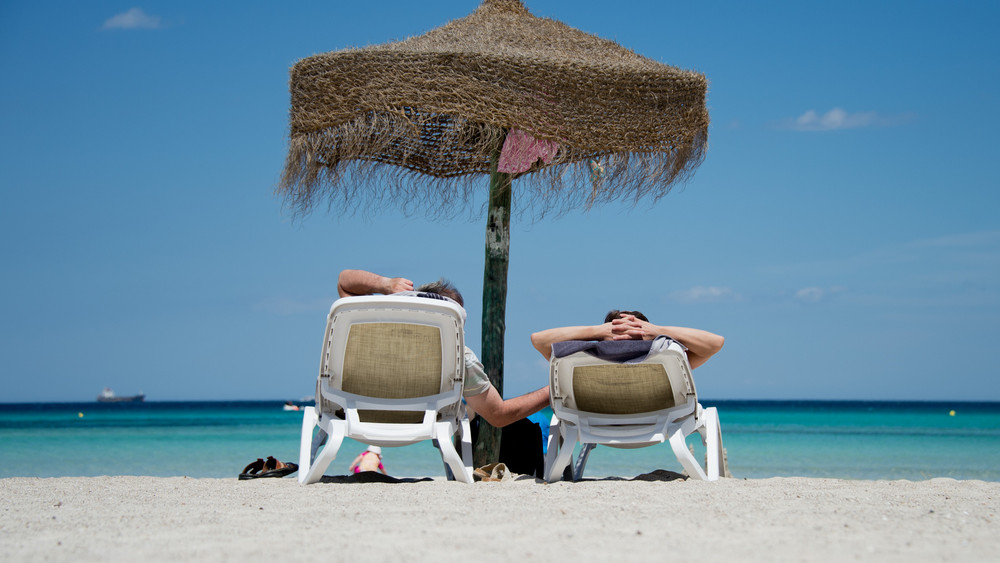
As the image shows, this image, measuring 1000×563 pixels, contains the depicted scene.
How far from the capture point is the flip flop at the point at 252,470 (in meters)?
4.30

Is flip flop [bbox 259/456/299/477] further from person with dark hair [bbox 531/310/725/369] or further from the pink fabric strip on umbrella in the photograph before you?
the pink fabric strip on umbrella

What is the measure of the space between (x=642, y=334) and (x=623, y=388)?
271 millimetres

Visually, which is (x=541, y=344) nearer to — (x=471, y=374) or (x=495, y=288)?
(x=471, y=374)

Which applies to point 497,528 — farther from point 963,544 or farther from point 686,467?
point 686,467

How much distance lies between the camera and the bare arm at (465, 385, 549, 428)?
380 cm

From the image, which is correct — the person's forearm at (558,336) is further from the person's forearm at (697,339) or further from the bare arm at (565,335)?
the person's forearm at (697,339)

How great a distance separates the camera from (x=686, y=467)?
12.1 ft

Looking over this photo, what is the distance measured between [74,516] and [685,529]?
2.16 metres

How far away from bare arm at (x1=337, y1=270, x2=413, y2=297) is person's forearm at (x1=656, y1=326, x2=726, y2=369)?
1.31 m

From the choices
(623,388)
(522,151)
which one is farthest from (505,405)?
(522,151)

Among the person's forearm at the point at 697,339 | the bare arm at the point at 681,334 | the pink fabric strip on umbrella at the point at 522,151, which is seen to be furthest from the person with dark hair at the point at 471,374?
the pink fabric strip on umbrella at the point at 522,151

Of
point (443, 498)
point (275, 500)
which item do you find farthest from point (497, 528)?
point (275, 500)

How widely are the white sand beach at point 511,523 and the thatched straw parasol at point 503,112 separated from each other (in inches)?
63.5

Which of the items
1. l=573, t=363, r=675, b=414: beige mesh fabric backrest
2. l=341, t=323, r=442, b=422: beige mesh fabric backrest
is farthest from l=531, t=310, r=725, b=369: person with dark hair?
l=341, t=323, r=442, b=422: beige mesh fabric backrest
